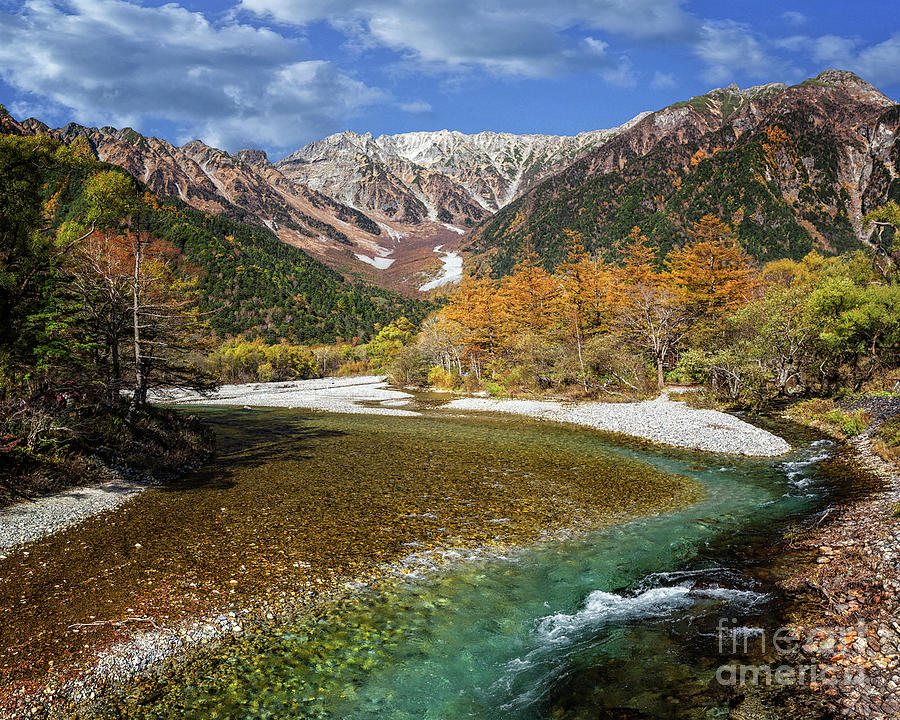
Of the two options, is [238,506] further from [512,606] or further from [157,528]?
[512,606]

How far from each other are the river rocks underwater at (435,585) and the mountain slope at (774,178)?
392 feet

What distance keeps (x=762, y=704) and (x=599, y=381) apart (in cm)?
3980

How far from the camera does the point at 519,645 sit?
7773 millimetres

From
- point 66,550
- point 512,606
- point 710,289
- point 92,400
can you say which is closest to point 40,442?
point 92,400

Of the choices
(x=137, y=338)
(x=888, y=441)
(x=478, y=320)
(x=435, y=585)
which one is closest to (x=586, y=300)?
(x=478, y=320)

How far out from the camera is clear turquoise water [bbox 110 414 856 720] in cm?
634

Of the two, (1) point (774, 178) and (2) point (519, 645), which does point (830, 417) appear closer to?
(2) point (519, 645)

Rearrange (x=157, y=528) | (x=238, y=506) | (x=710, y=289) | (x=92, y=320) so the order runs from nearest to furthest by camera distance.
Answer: (x=157, y=528) → (x=238, y=506) → (x=92, y=320) → (x=710, y=289)

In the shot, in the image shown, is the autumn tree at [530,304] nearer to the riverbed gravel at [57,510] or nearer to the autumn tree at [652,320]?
the autumn tree at [652,320]

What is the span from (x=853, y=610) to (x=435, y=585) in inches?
282

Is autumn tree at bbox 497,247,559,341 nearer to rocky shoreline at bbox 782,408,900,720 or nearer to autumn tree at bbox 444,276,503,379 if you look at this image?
autumn tree at bbox 444,276,503,379

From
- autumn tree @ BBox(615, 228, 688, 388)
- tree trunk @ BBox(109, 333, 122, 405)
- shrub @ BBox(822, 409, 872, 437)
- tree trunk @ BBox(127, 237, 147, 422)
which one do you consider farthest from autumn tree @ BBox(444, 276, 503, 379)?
tree trunk @ BBox(109, 333, 122, 405)

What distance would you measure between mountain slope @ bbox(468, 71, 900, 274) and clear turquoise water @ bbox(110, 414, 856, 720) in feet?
406

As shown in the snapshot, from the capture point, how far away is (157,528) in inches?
515
